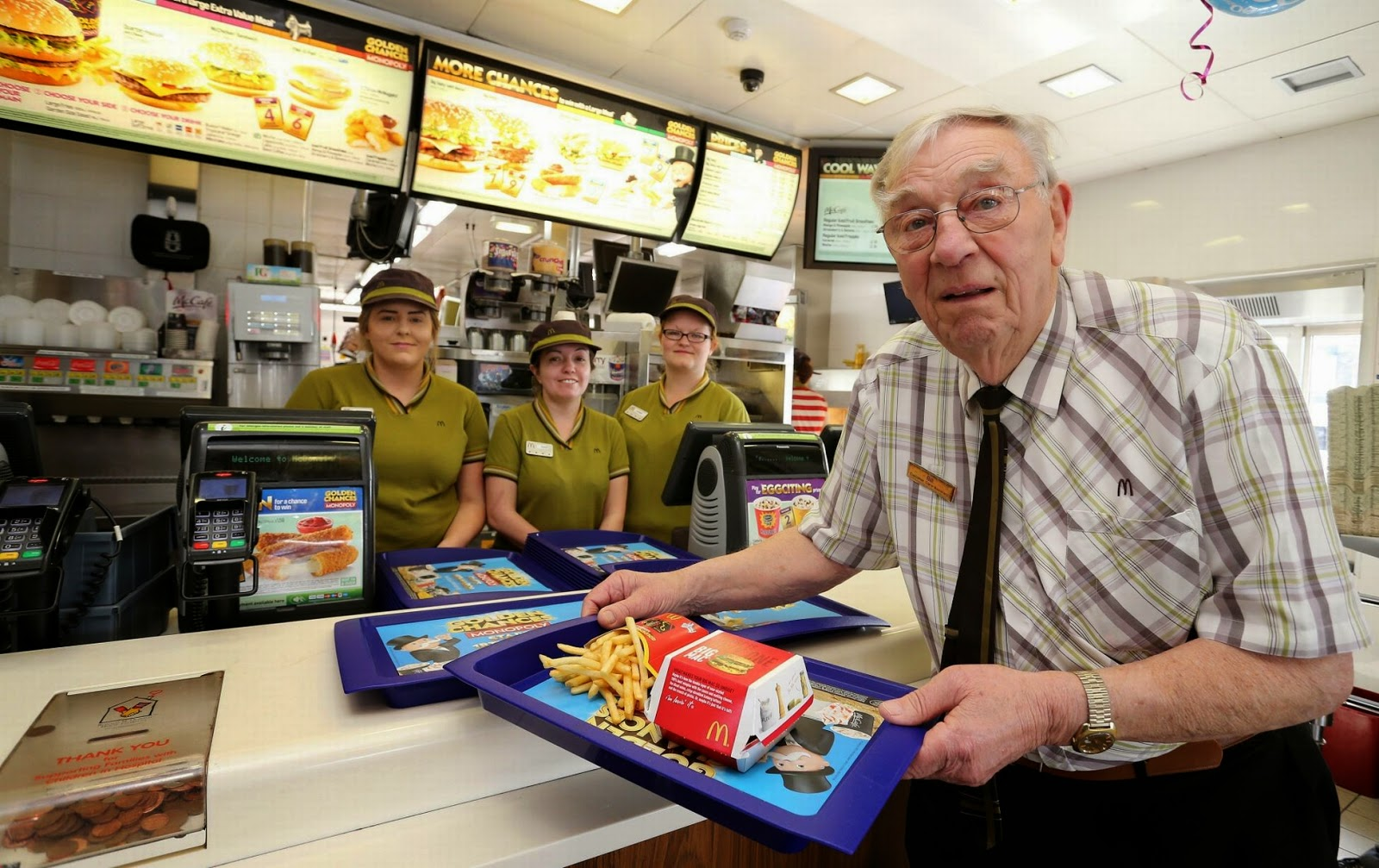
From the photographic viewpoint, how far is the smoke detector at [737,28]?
340cm

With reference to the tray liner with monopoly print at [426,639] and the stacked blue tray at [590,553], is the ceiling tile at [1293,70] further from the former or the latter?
the tray liner with monopoly print at [426,639]

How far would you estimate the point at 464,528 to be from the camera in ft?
8.75

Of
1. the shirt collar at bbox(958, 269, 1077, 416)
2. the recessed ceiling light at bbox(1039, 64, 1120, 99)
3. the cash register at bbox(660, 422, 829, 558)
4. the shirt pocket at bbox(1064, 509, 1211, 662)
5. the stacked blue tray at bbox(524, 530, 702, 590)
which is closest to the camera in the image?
the shirt pocket at bbox(1064, 509, 1211, 662)

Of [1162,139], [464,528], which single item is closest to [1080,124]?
[1162,139]

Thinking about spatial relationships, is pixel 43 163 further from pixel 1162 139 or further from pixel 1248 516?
pixel 1162 139

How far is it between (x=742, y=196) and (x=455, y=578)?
3352mm

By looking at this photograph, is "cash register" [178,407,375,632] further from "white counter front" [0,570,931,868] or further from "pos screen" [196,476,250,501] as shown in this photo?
"white counter front" [0,570,931,868]

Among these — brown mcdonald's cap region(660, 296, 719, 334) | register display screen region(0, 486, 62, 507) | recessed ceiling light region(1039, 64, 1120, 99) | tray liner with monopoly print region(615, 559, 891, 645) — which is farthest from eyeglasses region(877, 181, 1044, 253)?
recessed ceiling light region(1039, 64, 1120, 99)

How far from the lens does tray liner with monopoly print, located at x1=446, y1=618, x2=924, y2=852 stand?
0.77 metres

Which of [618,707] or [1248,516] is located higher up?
[1248,516]

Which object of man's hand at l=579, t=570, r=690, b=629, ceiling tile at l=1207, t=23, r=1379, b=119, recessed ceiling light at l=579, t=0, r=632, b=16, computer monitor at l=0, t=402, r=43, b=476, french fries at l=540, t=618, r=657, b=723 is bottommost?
french fries at l=540, t=618, r=657, b=723

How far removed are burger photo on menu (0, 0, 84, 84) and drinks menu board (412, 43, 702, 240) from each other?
1.26 m

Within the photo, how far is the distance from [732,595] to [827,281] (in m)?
7.74

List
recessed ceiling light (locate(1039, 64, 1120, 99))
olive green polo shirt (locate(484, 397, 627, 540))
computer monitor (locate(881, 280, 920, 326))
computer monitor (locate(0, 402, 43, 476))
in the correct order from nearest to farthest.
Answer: computer monitor (locate(0, 402, 43, 476)) < olive green polo shirt (locate(484, 397, 627, 540)) < recessed ceiling light (locate(1039, 64, 1120, 99)) < computer monitor (locate(881, 280, 920, 326))
